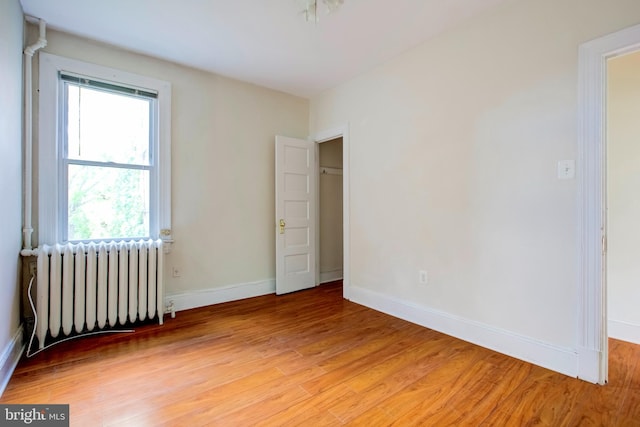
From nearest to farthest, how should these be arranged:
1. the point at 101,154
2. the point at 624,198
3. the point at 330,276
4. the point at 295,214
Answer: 1. the point at 624,198
2. the point at 101,154
3. the point at 295,214
4. the point at 330,276

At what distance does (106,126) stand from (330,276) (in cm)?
343

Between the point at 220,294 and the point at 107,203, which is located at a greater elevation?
the point at 107,203

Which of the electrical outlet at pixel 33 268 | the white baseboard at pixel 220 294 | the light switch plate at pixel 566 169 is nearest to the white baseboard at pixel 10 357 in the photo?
the electrical outlet at pixel 33 268

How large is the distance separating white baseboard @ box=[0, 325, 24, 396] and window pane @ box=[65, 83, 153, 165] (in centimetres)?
156

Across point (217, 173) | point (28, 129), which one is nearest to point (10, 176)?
point (28, 129)

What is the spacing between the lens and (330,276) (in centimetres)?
473

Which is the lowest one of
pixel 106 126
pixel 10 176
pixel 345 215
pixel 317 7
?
pixel 345 215

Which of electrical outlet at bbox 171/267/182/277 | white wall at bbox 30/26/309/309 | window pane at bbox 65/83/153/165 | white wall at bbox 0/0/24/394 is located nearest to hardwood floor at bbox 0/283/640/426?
white wall at bbox 0/0/24/394

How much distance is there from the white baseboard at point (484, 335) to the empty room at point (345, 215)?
0.5 inches

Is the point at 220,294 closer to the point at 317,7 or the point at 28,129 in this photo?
the point at 28,129

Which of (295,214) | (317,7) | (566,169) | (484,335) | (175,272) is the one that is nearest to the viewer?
(566,169)

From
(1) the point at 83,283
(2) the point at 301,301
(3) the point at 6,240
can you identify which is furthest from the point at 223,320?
(3) the point at 6,240

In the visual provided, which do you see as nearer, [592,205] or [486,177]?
[592,205]

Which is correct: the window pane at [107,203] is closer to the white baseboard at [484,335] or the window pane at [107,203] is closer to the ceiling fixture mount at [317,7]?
the ceiling fixture mount at [317,7]
